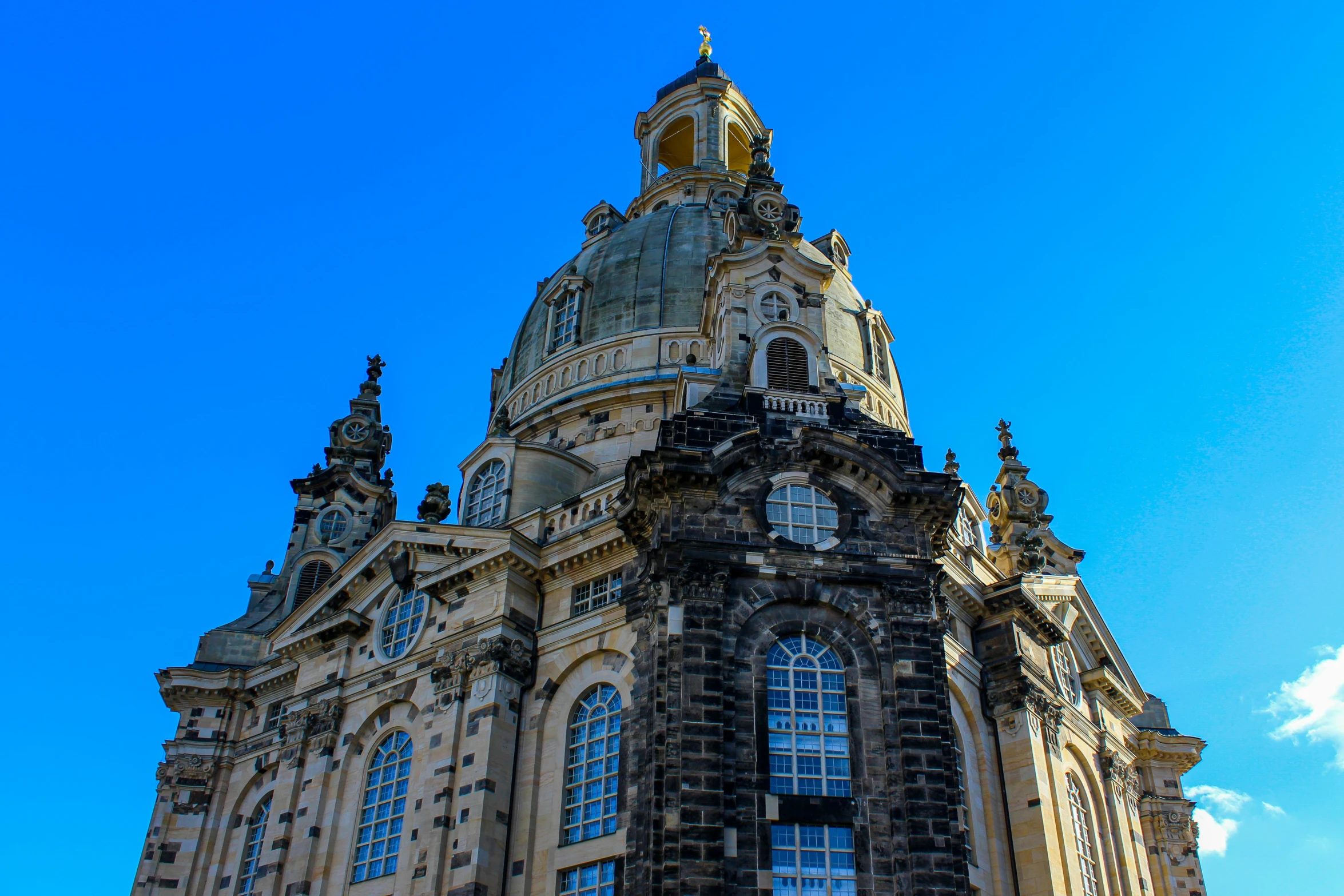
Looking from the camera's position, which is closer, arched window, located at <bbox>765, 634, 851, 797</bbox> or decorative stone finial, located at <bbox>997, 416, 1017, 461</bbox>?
arched window, located at <bbox>765, 634, 851, 797</bbox>

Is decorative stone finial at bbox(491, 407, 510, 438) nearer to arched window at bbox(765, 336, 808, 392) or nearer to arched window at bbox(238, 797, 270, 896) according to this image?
arched window at bbox(765, 336, 808, 392)

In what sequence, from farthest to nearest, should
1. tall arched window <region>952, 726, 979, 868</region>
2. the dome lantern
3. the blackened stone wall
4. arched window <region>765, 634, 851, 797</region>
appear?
the dome lantern < tall arched window <region>952, 726, 979, 868</region> < arched window <region>765, 634, 851, 797</region> < the blackened stone wall

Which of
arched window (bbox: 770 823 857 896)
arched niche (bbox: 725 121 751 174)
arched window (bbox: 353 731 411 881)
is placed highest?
arched niche (bbox: 725 121 751 174)

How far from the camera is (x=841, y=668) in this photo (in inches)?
1304

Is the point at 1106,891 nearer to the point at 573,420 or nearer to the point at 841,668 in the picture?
the point at 841,668

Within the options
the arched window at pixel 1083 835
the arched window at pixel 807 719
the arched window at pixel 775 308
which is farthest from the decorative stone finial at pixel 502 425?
the arched window at pixel 1083 835

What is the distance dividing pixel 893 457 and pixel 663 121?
43.1 meters

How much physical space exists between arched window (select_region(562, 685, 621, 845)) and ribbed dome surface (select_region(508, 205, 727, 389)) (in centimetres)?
2159

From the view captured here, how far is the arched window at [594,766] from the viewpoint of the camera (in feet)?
114

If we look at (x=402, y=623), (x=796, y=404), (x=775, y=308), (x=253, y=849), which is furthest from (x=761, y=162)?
(x=253, y=849)

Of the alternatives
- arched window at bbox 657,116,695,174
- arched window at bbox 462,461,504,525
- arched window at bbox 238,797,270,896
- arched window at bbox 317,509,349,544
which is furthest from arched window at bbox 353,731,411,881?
arched window at bbox 657,116,695,174

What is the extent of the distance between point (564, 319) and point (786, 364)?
66.8 feet

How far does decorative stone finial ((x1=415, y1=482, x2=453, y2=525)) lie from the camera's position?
4544 cm

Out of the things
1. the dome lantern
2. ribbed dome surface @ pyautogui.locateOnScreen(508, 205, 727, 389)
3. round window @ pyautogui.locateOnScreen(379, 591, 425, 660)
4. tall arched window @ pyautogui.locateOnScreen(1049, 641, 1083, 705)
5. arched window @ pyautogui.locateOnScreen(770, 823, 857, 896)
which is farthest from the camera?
the dome lantern
